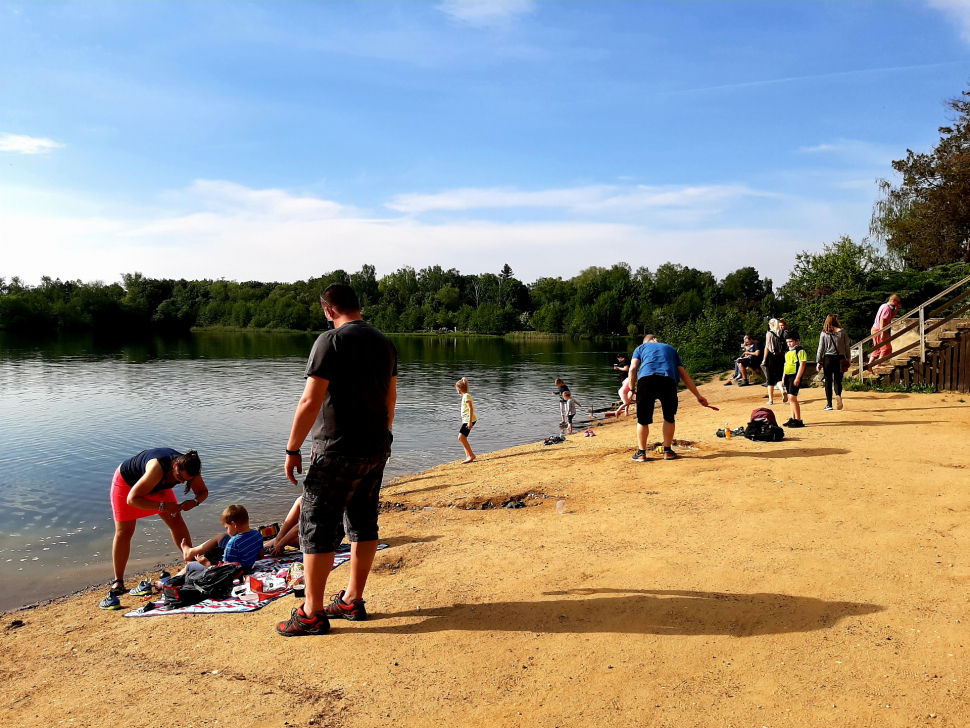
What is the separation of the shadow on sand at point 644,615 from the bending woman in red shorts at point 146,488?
90.3 inches

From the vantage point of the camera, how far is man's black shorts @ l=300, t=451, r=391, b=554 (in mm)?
4258

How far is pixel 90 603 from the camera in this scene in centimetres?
646

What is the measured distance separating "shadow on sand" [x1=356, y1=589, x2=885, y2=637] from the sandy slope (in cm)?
2

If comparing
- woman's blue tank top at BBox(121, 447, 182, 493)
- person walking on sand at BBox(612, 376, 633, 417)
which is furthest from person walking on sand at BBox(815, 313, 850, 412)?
woman's blue tank top at BBox(121, 447, 182, 493)

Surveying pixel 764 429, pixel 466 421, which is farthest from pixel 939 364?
pixel 466 421

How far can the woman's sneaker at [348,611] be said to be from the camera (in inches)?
188

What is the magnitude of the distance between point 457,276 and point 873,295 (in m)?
152

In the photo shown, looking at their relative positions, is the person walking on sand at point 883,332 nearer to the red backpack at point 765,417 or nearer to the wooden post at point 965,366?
the wooden post at point 965,366

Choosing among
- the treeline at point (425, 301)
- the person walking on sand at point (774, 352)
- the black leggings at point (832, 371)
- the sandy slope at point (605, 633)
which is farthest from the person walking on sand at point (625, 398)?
the treeline at point (425, 301)

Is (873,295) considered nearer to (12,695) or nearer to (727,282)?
(12,695)

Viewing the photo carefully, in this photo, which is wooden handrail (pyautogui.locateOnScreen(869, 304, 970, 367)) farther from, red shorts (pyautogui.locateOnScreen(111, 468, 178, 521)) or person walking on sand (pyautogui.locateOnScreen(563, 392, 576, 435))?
red shorts (pyautogui.locateOnScreen(111, 468, 178, 521))

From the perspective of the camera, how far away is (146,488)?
5781mm

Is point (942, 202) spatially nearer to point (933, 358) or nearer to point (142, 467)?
point (933, 358)

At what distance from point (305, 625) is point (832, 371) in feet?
39.7
